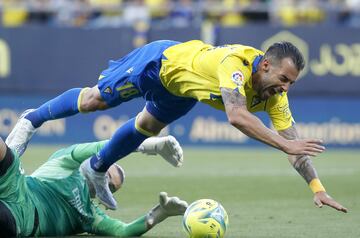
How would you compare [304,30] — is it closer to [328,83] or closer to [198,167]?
[328,83]

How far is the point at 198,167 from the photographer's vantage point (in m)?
15.1

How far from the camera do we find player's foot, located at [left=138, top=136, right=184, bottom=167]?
9.11m

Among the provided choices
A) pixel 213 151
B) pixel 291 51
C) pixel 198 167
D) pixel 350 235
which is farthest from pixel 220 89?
pixel 213 151

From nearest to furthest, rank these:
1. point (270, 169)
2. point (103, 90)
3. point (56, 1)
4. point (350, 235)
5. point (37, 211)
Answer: point (37, 211) → point (350, 235) → point (103, 90) → point (270, 169) → point (56, 1)

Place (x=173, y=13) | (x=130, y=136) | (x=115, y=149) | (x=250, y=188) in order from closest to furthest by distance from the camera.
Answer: (x=115, y=149) < (x=130, y=136) < (x=250, y=188) < (x=173, y=13)

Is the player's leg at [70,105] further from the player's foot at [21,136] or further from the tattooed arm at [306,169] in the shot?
the tattooed arm at [306,169]

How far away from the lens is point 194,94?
816 centimetres

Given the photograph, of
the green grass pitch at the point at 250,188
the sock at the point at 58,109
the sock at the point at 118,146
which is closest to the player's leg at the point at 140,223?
the green grass pitch at the point at 250,188

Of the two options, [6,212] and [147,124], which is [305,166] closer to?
[147,124]

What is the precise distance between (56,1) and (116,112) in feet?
9.72

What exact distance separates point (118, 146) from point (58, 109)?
0.71 metres

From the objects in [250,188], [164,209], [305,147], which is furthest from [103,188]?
[250,188]

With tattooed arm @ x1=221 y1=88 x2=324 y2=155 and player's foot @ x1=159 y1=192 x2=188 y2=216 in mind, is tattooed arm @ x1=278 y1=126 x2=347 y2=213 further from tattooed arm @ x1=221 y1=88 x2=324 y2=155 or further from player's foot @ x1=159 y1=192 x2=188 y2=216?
player's foot @ x1=159 y1=192 x2=188 y2=216

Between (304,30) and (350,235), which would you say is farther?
(304,30)
